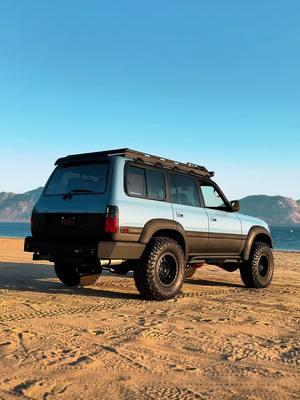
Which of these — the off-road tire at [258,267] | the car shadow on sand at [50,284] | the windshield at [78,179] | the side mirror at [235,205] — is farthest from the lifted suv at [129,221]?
the off-road tire at [258,267]

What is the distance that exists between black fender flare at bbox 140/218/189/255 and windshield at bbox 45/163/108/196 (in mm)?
838

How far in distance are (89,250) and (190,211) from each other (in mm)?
2020

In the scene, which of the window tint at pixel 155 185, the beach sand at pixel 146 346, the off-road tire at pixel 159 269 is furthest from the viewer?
the window tint at pixel 155 185

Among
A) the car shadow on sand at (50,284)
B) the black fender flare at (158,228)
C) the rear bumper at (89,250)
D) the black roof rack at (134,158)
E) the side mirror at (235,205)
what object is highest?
the black roof rack at (134,158)

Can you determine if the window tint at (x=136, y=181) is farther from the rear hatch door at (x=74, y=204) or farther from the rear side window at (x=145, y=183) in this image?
the rear hatch door at (x=74, y=204)

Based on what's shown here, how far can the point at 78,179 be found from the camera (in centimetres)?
683

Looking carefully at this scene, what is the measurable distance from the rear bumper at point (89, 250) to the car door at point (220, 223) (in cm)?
186

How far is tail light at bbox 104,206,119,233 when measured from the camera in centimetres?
607

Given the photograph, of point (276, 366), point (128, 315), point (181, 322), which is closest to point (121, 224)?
point (128, 315)

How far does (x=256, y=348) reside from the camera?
13.4 ft

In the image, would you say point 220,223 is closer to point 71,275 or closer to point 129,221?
point 129,221

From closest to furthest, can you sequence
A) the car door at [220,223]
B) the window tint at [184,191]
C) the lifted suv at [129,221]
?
the lifted suv at [129,221] < the window tint at [184,191] < the car door at [220,223]

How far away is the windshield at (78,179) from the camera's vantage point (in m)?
6.52

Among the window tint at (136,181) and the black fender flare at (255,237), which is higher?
the window tint at (136,181)
